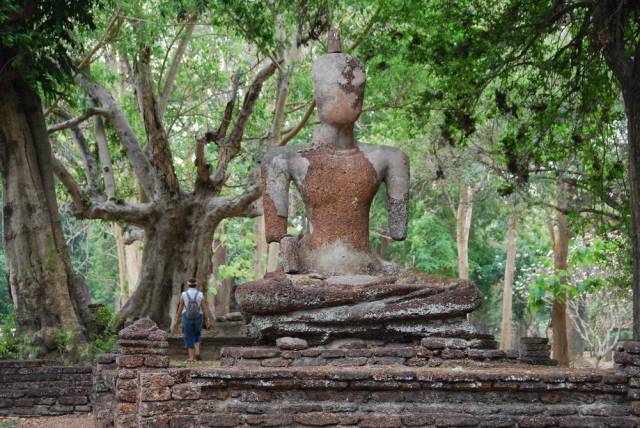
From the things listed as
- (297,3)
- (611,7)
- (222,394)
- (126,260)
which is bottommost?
(222,394)

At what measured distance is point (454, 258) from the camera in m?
31.5

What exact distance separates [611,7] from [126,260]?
19286 millimetres

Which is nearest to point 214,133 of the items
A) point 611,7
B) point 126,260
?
point 611,7

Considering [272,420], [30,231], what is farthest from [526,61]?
[272,420]

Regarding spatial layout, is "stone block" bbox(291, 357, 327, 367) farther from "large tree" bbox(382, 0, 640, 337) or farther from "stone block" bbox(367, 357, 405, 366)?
"large tree" bbox(382, 0, 640, 337)

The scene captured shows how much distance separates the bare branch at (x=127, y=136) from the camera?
17.7 metres

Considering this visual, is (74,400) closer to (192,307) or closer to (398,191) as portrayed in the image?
(192,307)

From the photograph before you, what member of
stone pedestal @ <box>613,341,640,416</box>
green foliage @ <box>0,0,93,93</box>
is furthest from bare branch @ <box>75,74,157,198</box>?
stone pedestal @ <box>613,341,640,416</box>

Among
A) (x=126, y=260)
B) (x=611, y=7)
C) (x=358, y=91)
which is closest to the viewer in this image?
(x=358, y=91)

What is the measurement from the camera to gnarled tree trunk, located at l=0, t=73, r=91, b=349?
45.9ft

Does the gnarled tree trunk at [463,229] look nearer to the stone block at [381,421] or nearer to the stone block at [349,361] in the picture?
the stone block at [349,361]

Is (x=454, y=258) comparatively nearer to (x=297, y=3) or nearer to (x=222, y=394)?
(x=297, y=3)

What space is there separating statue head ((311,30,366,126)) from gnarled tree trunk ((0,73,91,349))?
603 cm

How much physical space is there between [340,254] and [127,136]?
9.12m
